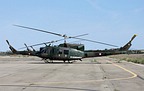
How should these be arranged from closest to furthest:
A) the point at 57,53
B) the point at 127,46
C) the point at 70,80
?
1. the point at 70,80
2. the point at 57,53
3. the point at 127,46

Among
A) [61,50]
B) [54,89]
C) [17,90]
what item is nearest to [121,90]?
[54,89]

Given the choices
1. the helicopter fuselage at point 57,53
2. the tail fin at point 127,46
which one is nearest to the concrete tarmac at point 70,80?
the helicopter fuselage at point 57,53

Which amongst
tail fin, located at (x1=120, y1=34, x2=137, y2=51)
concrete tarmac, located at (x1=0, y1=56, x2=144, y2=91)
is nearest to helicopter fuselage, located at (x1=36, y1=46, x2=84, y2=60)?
tail fin, located at (x1=120, y1=34, x2=137, y2=51)

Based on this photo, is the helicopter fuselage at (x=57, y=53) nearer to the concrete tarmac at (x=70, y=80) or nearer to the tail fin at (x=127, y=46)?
the tail fin at (x=127, y=46)

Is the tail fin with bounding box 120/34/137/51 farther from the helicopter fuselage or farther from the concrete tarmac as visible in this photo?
the concrete tarmac

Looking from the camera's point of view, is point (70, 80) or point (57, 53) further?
point (57, 53)

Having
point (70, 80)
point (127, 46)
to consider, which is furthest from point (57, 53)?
point (70, 80)

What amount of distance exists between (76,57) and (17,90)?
31.1m

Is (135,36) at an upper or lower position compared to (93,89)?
upper

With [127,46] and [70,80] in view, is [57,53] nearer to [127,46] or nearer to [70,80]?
[127,46]

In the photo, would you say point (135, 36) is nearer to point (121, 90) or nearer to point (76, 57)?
point (76, 57)

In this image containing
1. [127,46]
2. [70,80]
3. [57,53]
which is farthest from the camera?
[127,46]

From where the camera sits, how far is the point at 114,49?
4441 centimetres

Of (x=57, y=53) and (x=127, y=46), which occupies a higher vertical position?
(x=127, y=46)
